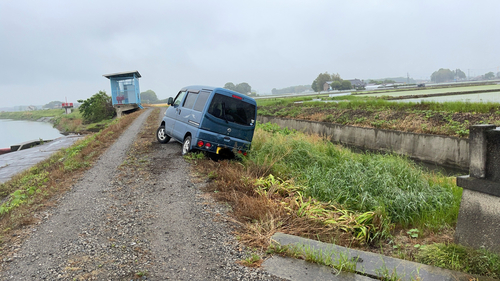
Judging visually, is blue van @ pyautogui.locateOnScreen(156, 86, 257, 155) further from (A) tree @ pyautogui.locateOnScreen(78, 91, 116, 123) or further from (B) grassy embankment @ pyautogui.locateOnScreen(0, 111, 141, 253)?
(A) tree @ pyautogui.locateOnScreen(78, 91, 116, 123)

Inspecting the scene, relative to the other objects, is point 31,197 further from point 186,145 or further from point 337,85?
point 337,85

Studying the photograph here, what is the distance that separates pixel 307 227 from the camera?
510cm

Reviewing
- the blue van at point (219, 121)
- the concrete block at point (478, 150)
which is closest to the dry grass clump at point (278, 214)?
the concrete block at point (478, 150)

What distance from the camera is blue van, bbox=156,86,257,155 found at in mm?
9242

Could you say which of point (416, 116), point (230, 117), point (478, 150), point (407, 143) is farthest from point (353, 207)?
point (416, 116)

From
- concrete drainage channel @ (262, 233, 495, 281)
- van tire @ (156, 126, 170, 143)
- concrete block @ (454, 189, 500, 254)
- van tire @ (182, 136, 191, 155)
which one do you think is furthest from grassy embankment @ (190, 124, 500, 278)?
van tire @ (156, 126, 170, 143)

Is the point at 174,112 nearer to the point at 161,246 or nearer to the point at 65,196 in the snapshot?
the point at 65,196

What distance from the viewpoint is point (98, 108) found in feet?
139

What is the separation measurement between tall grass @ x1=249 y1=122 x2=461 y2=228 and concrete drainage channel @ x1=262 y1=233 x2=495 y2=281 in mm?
1580

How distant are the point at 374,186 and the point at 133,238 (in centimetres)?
525

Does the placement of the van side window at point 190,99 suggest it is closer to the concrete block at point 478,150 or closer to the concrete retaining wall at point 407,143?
the concrete block at point 478,150

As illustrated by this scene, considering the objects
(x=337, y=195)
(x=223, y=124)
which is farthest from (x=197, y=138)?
(x=337, y=195)

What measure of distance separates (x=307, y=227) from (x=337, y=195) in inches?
76.5

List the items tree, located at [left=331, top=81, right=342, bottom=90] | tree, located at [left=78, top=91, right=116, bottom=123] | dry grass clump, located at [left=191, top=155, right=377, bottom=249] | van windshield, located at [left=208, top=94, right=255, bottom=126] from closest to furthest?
1. dry grass clump, located at [left=191, top=155, right=377, bottom=249]
2. van windshield, located at [left=208, top=94, right=255, bottom=126]
3. tree, located at [left=78, top=91, right=116, bottom=123]
4. tree, located at [left=331, top=81, right=342, bottom=90]
